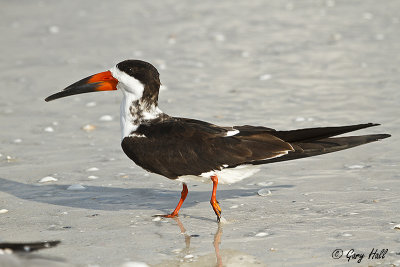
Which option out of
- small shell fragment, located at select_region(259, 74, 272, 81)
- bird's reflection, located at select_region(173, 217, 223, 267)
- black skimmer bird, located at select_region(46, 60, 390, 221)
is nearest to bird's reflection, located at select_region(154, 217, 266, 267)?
bird's reflection, located at select_region(173, 217, 223, 267)

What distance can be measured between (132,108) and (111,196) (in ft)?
2.79

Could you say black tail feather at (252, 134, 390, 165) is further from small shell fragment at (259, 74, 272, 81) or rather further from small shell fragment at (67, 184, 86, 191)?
small shell fragment at (259, 74, 272, 81)

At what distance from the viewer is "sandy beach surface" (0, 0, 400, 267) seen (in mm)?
5344

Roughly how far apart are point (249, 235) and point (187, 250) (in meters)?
0.52

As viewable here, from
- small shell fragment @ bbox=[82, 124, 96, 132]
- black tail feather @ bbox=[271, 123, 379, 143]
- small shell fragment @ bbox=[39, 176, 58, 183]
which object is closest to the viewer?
black tail feather @ bbox=[271, 123, 379, 143]

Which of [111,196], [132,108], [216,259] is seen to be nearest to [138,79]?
[132,108]

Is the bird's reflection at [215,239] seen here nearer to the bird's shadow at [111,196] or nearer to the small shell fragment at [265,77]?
the bird's shadow at [111,196]

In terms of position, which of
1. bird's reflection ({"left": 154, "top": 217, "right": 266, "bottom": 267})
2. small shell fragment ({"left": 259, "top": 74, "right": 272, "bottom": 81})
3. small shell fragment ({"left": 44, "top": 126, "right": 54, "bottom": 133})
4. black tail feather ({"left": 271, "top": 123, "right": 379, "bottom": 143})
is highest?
black tail feather ({"left": 271, "top": 123, "right": 379, "bottom": 143})

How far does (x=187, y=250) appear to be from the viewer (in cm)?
523

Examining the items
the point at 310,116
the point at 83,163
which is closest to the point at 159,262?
the point at 83,163

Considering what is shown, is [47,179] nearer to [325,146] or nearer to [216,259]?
[216,259]

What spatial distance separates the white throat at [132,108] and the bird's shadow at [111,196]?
62cm

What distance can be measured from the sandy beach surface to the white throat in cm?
70

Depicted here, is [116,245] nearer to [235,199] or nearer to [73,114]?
[235,199]
